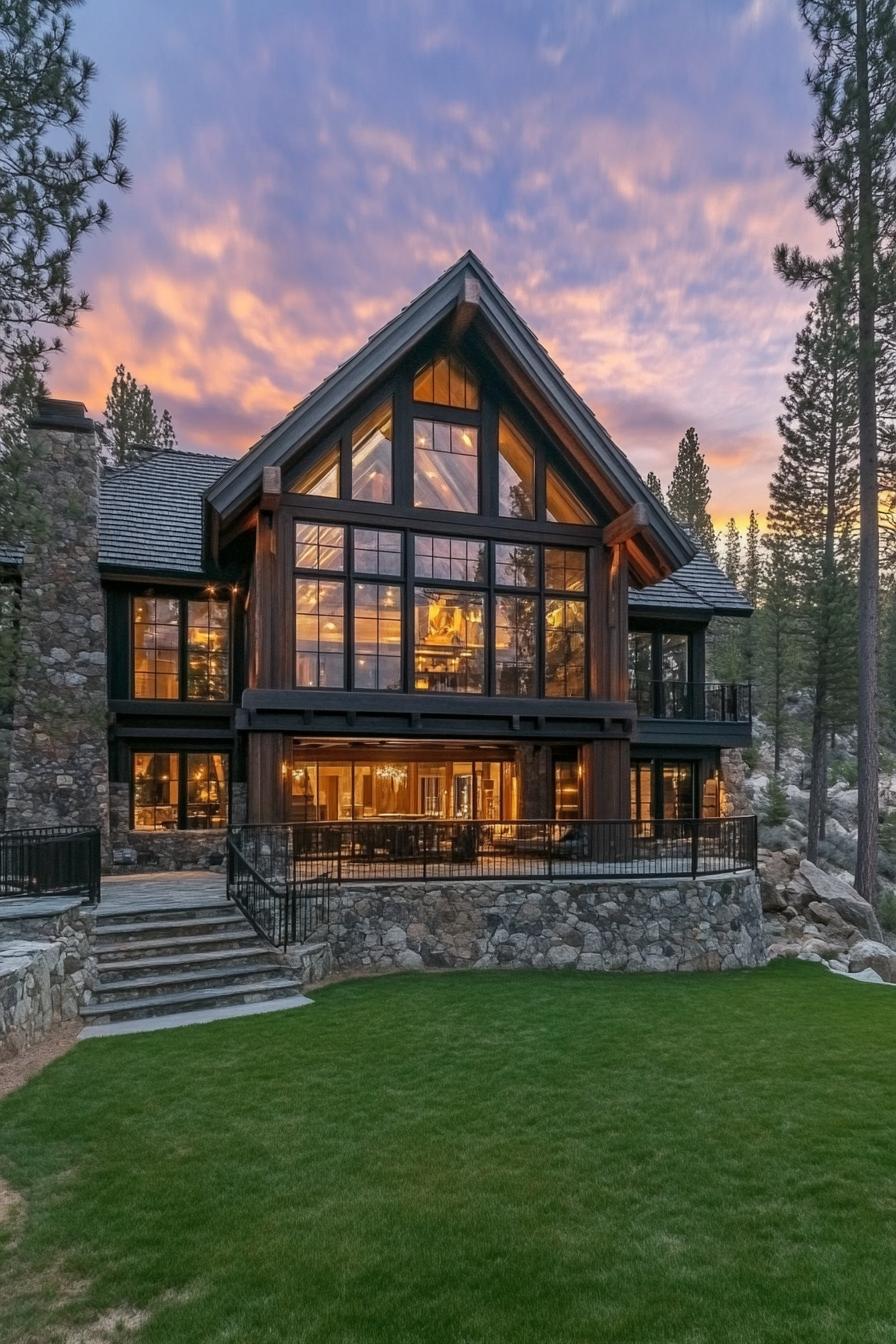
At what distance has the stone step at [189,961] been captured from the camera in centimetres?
928

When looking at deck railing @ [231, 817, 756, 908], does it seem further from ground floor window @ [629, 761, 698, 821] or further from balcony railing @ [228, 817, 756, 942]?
ground floor window @ [629, 761, 698, 821]

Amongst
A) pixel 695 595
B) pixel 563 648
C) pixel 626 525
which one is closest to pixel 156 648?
pixel 563 648

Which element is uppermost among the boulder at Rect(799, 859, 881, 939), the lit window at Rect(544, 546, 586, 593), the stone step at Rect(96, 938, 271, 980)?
the lit window at Rect(544, 546, 586, 593)

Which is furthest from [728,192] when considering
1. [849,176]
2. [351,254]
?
[351,254]

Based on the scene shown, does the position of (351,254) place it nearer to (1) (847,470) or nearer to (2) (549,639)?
(2) (549,639)

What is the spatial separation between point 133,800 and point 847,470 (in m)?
28.9

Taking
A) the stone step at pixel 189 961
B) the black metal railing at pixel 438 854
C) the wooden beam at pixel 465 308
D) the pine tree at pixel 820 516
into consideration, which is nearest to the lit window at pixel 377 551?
the wooden beam at pixel 465 308

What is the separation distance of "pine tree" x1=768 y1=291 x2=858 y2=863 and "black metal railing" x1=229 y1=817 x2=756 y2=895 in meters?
16.1

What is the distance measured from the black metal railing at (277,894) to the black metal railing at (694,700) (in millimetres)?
10774

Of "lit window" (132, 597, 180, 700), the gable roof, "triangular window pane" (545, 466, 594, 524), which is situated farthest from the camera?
"lit window" (132, 597, 180, 700)

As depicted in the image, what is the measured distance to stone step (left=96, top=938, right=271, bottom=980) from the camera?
9281mm

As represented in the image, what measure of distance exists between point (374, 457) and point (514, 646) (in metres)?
4.78

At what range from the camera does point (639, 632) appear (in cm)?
Answer: 2058

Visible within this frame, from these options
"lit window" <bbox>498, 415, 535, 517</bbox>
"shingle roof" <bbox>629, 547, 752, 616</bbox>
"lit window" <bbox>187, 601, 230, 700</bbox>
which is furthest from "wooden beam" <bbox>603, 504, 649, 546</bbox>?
"lit window" <bbox>187, 601, 230, 700</bbox>
